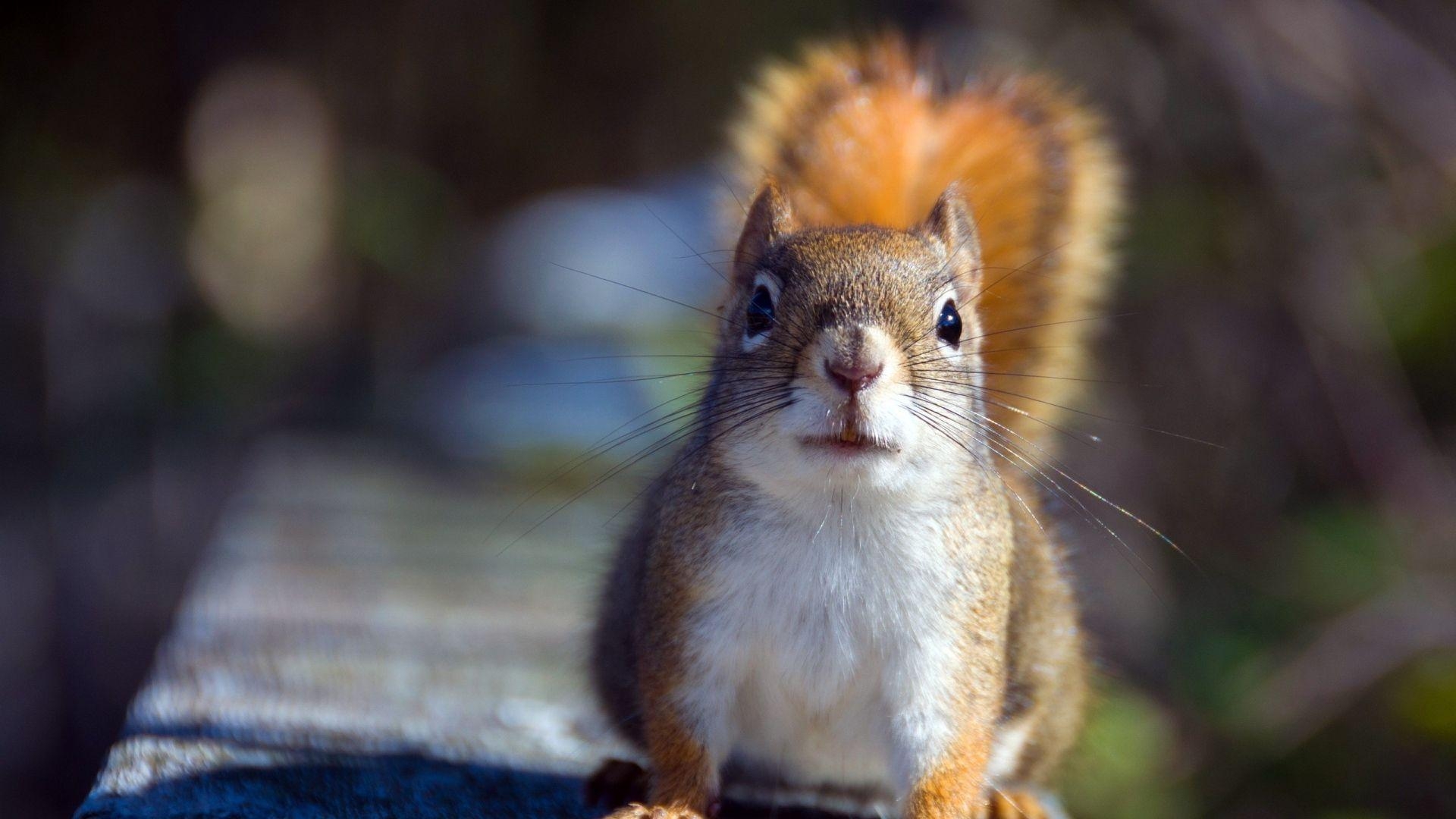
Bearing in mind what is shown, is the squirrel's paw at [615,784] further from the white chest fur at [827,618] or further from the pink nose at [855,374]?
the pink nose at [855,374]

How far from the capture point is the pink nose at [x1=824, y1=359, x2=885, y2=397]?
4.37ft

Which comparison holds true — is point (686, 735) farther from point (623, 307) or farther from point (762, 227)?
point (623, 307)

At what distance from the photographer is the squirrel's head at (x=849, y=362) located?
53.1 inches

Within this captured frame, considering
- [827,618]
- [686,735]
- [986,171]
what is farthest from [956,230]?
[686,735]

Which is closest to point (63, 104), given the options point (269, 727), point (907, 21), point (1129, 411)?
point (907, 21)

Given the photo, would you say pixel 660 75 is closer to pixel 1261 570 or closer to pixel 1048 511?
pixel 1261 570

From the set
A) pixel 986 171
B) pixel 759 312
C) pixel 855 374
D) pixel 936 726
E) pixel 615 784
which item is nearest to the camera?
pixel 855 374

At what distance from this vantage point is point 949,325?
153 cm

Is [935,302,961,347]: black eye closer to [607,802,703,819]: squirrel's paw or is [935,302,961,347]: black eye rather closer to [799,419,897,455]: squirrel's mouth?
[799,419,897,455]: squirrel's mouth

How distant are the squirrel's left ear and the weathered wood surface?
2.11 ft

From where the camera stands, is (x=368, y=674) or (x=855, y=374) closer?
(x=855, y=374)

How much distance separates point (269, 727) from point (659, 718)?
0.55 m

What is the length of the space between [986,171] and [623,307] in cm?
337

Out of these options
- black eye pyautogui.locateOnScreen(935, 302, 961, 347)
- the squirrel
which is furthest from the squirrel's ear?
black eye pyautogui.locateOnScreen(935, 302, 961, 347)
